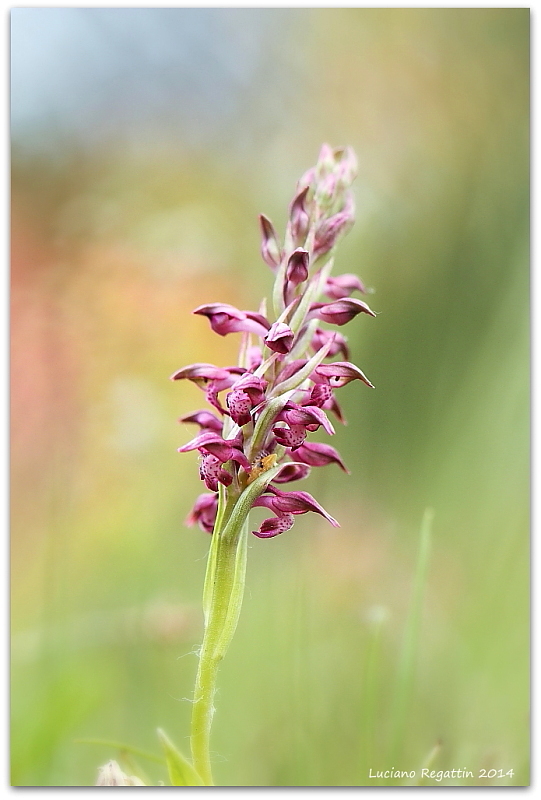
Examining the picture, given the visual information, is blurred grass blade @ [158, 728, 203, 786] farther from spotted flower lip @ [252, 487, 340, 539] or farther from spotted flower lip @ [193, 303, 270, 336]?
spotted flower lip @ [193, 303, 270, 336]

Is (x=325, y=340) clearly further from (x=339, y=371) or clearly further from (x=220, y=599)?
(x=220, y=599)

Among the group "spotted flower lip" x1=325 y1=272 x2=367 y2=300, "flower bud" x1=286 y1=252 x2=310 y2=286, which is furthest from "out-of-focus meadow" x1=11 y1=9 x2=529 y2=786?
"flower bud" x1=286 y1=252 x2=310 y2=286

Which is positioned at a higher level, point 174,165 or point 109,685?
point 174,165

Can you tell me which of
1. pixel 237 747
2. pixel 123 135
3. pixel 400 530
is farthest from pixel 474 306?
pixel 237 747

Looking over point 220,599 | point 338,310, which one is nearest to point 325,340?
point 338,310

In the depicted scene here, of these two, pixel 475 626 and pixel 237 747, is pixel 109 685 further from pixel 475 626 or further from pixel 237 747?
pixel 475 626

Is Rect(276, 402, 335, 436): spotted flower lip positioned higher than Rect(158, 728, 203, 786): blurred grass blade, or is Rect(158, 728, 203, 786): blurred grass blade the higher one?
Rect(276, 402, 335, 436): spotted flower lip
